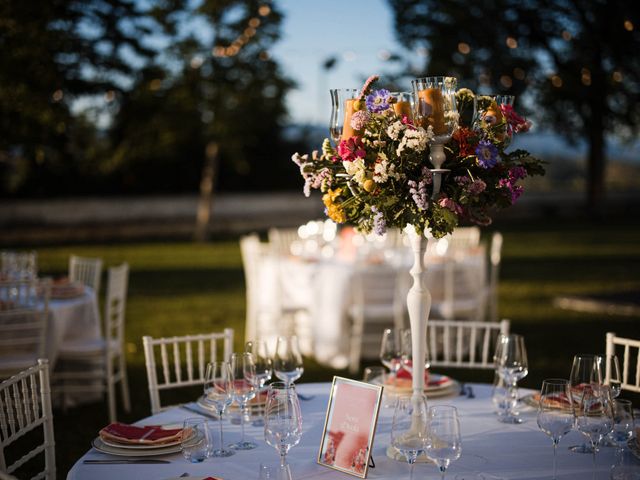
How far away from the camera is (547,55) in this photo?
2327 centimetres

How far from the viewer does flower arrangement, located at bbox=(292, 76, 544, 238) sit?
2.49 meters

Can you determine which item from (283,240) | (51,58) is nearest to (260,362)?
(51,58)

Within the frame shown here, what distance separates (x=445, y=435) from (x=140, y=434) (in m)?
1.13

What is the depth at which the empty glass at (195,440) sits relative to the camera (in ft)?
8.07

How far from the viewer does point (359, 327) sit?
6914mm

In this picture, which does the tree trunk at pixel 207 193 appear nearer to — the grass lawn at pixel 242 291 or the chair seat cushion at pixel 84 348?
the grass lawn at pixel 242 291

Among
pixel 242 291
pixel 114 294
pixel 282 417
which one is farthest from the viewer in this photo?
pixel 242 291

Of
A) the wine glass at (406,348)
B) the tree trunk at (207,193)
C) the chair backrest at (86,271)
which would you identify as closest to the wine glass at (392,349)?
the wine glass at (406,348)

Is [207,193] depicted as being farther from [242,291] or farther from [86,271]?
[86,271]

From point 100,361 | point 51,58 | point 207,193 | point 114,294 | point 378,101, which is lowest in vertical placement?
point 100,361

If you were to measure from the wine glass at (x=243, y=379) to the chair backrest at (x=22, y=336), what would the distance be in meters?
2.79

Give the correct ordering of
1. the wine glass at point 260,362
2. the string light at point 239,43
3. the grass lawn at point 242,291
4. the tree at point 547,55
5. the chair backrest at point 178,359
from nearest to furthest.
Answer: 1. the wine glass at point 260,362
2. the chair backrest at point 178,359
3. the grass lawn at point 242,291
4. the string light at point 239,43
5. the tree at point 547,55

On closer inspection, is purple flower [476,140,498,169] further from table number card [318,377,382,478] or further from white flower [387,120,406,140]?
table number card [318,377,382,478]

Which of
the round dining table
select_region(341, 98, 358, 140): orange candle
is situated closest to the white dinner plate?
the round dining table
